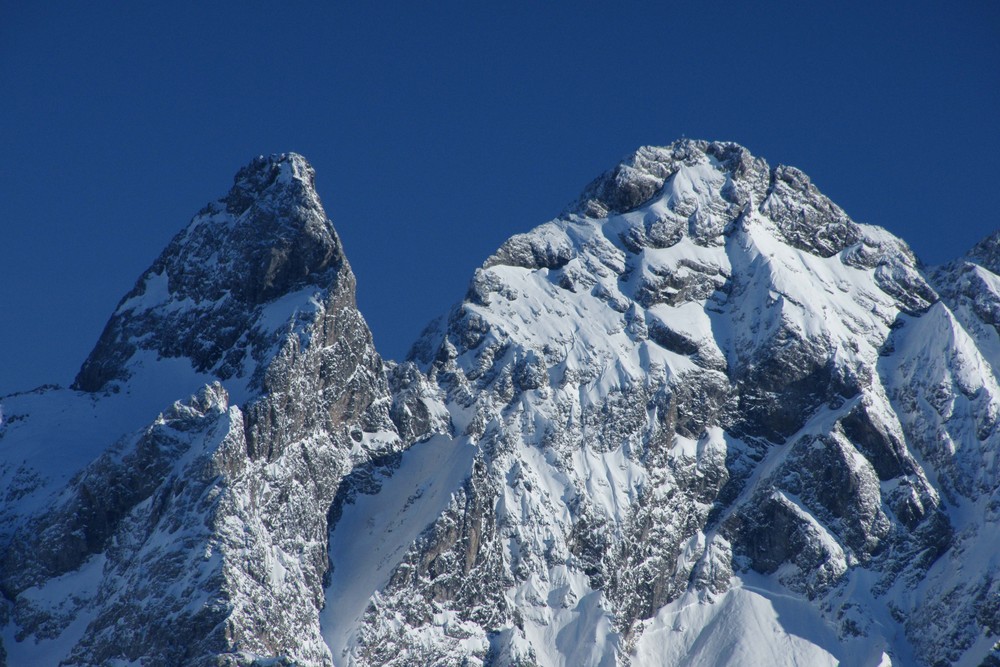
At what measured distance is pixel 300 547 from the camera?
19562 cm

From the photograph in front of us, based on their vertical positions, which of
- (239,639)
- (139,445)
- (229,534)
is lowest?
(239,639)

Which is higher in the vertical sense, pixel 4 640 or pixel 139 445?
pixel 139 445

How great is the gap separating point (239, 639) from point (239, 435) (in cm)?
2236

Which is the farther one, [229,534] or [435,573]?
[435,573]

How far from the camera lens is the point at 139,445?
194750 mm

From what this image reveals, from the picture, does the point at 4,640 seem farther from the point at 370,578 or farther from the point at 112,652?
the point at 370,578

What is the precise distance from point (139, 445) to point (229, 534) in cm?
1706

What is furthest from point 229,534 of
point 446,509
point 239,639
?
point 446,509

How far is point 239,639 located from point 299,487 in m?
26.0

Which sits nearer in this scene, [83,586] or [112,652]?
[112,652]

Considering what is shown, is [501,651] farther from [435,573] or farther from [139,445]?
[139,445]

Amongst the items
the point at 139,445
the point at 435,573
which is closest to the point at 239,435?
the point at 139,445

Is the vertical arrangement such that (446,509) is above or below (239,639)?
above

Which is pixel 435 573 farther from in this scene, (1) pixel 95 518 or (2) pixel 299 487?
(1) pixel 95 518
